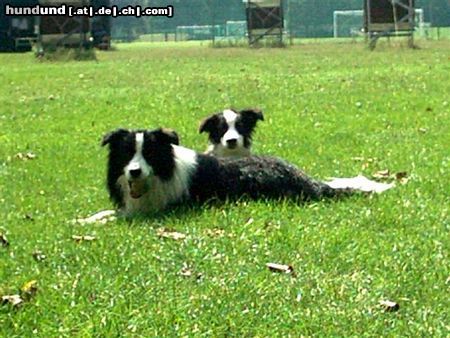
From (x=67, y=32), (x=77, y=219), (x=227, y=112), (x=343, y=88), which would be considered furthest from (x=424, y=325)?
(x=67, y=32)

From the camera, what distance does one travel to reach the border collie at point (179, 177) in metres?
6.24

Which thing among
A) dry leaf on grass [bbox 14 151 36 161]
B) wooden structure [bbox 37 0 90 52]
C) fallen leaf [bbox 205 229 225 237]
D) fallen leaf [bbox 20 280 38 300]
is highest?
wooden structure [bbox 37 0 90 52]

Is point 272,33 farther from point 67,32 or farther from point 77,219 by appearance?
point 77,219

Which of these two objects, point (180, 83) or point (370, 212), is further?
point (180, 83)

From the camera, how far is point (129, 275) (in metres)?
4.55

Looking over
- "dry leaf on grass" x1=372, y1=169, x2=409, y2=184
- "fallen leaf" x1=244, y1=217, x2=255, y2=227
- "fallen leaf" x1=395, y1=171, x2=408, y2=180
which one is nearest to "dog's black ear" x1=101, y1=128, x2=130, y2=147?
"fallen leaf" x1=244, y1=217, x2=255, y2=227

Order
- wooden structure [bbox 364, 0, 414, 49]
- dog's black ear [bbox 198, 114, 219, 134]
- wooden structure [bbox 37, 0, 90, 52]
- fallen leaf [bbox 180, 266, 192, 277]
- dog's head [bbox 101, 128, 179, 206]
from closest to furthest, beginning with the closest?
fallen leaf [bbox 180, 266, 192, 277] → dog's head [bbox 101, 128, 179, 206] → dog's black ear [bbox 198, 114, 219, 134] → wooden structure [bbox 37, 0, 90, 52] → wooden structure [bbox 364, 0, 414, 49]

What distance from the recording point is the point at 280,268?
464 cm

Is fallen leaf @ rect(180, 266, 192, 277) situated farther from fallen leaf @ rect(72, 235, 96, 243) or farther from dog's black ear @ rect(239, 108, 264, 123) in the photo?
dog's black ear @ rect(239, 108, 264, 123)

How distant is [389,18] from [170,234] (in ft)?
123

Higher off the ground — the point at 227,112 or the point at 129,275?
the point at 227,112

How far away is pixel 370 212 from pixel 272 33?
41.0 meters

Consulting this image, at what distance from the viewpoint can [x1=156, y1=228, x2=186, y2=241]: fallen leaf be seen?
5.36 metres

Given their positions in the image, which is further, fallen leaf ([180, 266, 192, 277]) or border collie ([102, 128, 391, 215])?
border collie ([102, 128, 391, 215])
